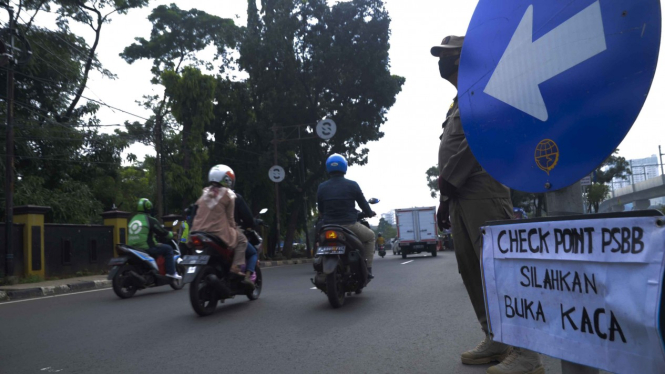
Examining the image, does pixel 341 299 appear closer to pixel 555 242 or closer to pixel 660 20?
pixel 555 242

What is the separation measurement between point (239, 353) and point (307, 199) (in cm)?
2641

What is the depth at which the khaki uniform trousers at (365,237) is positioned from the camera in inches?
273

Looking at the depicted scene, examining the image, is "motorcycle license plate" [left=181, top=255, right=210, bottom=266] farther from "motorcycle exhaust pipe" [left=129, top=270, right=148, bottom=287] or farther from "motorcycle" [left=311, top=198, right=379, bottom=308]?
"motorcycle exhaust pipe" [left=129, top=270, right=148, bottom=287]

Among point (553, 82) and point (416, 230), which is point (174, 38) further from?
point (553, 82)

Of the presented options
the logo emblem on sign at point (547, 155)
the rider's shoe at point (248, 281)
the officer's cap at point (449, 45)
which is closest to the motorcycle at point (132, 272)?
the rider's shoe at point (248, 281)

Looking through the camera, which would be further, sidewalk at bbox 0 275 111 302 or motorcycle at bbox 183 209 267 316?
sidewalk at bbox 0 275 111 302

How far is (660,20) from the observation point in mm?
1581

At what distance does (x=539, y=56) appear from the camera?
6.39ft

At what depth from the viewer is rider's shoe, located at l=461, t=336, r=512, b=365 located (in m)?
3.56

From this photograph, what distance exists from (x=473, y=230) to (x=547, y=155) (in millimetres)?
Answer: 1425

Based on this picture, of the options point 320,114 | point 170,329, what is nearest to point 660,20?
point 170,329

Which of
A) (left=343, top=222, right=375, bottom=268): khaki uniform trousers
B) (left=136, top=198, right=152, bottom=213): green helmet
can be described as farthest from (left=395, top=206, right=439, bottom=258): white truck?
(left=343, top=222, right=375, bottom=268): khaki uniform trousers

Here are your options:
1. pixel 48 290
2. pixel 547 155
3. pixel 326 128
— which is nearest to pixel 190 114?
pixel 326 128

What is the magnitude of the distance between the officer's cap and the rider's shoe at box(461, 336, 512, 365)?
5.91 feet
